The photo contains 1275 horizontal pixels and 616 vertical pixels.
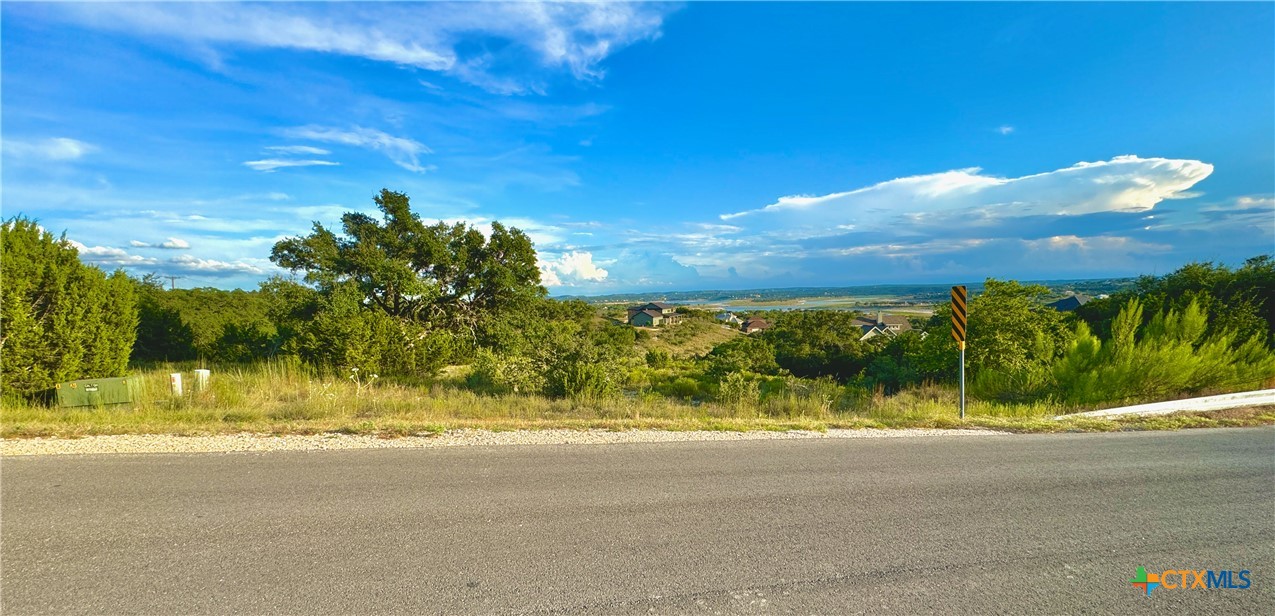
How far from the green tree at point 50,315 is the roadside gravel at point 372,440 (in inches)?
161

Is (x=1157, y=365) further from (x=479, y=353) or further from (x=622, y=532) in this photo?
(x=479, y=353)

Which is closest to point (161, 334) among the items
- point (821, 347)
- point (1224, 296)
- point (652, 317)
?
point (821, 347)

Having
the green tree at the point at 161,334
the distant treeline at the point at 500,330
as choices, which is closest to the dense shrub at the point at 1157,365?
the distant treeline at the point at 500,330

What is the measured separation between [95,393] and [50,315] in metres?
2.03

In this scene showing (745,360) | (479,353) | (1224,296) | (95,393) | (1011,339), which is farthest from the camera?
(745,360)

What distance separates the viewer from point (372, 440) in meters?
6.71

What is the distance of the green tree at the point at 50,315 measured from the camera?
902cm

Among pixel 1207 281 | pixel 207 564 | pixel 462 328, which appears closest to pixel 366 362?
pixel 462 328

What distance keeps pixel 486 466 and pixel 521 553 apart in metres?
2.16

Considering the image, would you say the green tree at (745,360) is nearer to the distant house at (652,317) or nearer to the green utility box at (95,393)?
the green utility box at (95,393)

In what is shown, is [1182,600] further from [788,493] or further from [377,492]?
[377,492]

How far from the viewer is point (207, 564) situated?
11.2 feet

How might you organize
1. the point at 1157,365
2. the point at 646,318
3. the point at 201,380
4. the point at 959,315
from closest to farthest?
the point at 201,380, the point at 959,315, the point at 1157,365, the point at 646,318

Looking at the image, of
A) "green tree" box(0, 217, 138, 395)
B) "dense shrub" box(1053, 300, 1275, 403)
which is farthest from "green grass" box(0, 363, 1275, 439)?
"dense shrub" box(1053, 300, 1275, 403)
